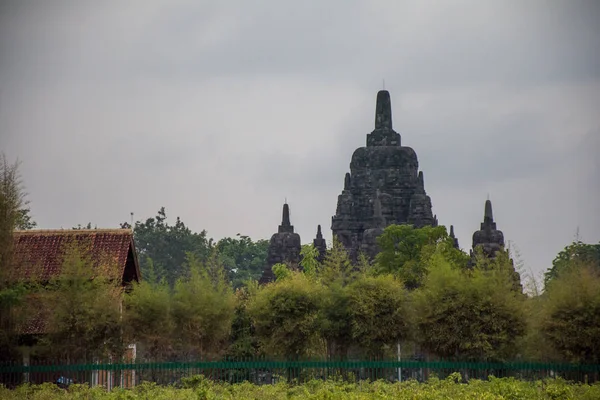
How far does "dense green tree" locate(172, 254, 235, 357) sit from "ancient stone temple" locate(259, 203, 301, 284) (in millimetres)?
24495

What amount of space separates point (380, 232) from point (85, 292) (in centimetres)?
2426

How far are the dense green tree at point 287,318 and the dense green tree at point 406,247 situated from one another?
14732mm

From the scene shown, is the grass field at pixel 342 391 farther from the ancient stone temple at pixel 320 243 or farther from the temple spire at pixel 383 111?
the temple spire at pixel 383 111

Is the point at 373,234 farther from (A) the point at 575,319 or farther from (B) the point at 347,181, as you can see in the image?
(A) the point at 575,319

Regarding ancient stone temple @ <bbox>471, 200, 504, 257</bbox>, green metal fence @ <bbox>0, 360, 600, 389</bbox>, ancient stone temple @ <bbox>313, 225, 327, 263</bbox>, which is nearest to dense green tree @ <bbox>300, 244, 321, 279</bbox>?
ancient stone temple @ <bbox>313, 225, 327, 263</bbox>

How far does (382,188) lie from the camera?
195 ft

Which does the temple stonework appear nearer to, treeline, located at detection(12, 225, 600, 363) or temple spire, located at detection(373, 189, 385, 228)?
temple spire, located at detection(373, 189, 385, 228)

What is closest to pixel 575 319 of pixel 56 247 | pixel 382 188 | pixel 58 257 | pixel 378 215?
pixel 58 257

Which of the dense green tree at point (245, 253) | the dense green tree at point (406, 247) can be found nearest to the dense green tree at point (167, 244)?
the dense green tree at point (245, 253)

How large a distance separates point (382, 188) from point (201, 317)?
29.3 metres

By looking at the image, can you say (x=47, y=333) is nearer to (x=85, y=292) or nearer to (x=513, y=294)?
(x=85, y=292)

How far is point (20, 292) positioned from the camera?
29.6 metres

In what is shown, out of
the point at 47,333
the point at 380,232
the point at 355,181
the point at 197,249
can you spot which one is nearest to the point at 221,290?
the point at 47,333

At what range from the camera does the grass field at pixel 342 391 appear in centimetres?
2330
